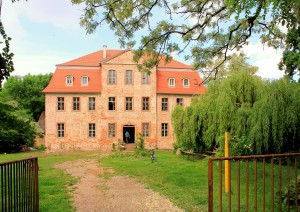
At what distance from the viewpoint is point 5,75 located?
3.28 meters

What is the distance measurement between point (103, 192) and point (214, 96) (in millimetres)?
9234

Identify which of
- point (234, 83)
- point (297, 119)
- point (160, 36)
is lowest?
point (297, 119)

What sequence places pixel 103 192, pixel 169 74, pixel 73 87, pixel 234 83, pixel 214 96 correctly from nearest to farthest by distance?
pixel 103 192, pixel 234 83, pixel 214 96, pixel 73 87, pixel 169 74

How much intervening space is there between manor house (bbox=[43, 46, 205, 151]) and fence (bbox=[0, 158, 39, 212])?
2337cm

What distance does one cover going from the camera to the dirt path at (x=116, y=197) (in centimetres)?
730

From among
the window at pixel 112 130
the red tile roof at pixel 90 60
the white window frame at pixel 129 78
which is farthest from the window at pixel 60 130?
the white window frame at pixel 129 78

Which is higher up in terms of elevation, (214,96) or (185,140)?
(214,96)

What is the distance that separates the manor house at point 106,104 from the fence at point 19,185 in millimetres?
23369

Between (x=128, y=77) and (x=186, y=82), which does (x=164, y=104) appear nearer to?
(x=186, y=82)

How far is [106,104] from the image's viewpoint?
94.1 feet

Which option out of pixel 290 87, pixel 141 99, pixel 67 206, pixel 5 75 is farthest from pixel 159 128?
pixel 5 75

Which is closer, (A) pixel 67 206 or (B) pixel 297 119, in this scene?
(A) pixel 67 206

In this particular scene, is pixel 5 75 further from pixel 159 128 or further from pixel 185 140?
pixel 159 128

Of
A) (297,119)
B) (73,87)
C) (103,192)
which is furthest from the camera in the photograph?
(73,87)
